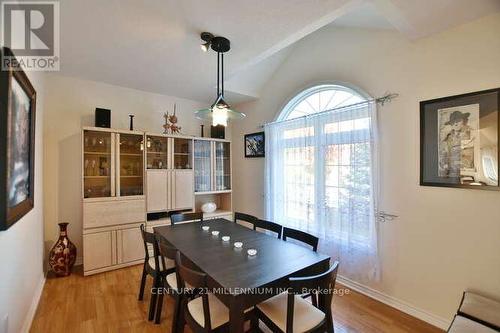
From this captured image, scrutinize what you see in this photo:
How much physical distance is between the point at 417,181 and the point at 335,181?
2.63ft

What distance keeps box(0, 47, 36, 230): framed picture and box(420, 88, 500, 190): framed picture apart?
3038mm

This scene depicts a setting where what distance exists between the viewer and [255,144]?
4.06m

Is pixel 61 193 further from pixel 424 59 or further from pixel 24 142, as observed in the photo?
pixel 424 59

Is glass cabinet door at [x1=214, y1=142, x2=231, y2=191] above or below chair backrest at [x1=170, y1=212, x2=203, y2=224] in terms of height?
above

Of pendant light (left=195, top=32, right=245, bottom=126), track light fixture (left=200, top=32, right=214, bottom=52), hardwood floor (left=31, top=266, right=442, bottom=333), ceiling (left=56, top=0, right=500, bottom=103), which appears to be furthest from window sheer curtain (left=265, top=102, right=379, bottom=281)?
track light fixture (left=200, top=32, right=214, bottom=52)

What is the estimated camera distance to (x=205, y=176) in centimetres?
414

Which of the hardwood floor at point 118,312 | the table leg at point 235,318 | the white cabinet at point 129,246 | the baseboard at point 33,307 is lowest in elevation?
the hardwood floor at point 118,312

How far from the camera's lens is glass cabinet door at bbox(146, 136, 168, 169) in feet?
11.6

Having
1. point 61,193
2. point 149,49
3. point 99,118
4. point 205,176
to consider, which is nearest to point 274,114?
point 205,176

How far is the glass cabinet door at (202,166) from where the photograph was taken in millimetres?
4008

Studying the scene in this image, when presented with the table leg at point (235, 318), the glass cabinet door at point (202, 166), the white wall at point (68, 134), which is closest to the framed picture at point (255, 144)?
the glass cabinet door at point (202, 166)

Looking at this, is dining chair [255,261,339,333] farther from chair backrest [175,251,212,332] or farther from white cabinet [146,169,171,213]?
white cabinet [146,169,171,213]

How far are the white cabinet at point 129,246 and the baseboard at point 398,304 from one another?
272 cm

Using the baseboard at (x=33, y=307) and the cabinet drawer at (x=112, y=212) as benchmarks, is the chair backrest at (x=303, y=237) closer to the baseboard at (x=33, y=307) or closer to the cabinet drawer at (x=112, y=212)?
the cabinet drawer at (x=112, y=212)
